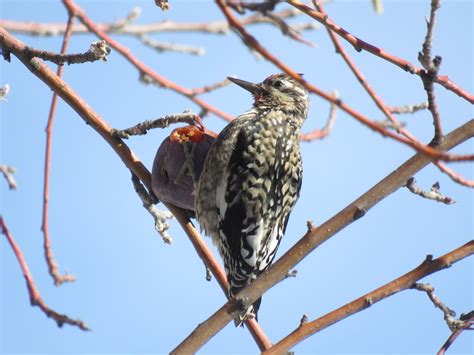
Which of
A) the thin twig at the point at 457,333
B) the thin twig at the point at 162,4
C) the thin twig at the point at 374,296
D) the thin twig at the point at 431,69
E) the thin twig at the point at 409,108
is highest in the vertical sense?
the thin twig at the point at 162,4

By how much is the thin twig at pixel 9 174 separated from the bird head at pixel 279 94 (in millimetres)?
1656

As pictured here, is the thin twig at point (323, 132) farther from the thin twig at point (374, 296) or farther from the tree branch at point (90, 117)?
the thin twig at point (374, 296)

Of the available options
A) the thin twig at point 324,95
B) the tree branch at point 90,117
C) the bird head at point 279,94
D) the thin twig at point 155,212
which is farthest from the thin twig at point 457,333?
the bird head at point 279,94

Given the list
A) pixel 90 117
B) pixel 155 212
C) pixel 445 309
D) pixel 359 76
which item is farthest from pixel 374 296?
pixel 90 117

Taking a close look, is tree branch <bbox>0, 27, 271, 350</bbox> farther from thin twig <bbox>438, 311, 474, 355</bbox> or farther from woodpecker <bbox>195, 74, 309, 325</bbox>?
thin twig <bbox>438, 311, 474, 355</bbox>

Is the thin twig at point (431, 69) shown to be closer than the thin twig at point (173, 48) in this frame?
Yes

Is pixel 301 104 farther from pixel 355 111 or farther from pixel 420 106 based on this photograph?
pixel 355 111

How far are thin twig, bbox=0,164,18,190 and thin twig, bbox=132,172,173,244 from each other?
57 cm

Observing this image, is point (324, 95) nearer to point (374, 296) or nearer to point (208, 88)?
point (374, 296)

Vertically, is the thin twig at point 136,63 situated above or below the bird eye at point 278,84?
below

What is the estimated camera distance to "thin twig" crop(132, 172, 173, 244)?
3.24 metres

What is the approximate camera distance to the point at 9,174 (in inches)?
137

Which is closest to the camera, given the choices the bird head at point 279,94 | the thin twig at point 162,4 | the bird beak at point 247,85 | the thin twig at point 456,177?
the thin twig at point 456,177

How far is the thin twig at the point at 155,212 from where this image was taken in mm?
3242
